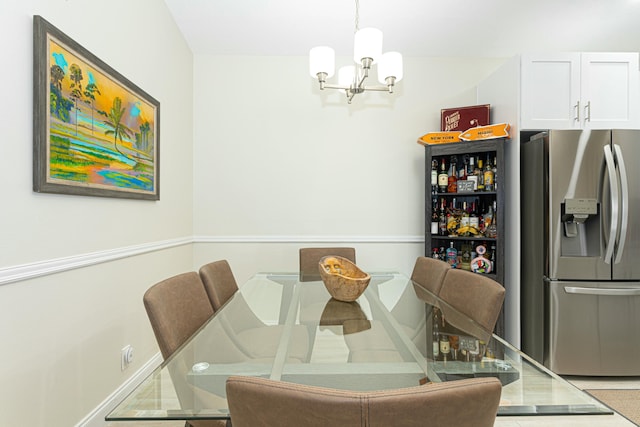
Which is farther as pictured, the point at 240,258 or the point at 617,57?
the point at 240,258

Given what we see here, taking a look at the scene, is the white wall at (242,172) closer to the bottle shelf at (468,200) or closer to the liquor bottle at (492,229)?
the bottle shelf at (468,200)

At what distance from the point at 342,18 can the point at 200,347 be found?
256 centimetres

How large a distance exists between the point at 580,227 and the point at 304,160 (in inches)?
88.2

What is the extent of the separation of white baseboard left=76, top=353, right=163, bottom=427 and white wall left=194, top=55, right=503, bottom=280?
1.17m

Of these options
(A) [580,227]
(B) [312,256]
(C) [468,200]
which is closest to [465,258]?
(C) [468,200]

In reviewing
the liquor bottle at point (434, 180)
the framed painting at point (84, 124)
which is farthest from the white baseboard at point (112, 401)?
the liquor bottle at point (434, 180)

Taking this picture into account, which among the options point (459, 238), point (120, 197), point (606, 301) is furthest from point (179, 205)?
point (606, 301)

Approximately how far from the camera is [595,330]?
252 centimetres

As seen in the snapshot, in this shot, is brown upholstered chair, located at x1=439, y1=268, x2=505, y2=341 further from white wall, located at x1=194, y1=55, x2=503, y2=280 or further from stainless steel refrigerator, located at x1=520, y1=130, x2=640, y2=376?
white wall, located at x1=194, y1=55, x2=503, y2=280

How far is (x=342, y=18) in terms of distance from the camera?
277 cm

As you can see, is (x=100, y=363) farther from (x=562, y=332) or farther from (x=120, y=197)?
(x=562, y=332)

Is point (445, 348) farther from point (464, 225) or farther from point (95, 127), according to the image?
point (464, 225)

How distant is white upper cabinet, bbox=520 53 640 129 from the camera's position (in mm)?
2662

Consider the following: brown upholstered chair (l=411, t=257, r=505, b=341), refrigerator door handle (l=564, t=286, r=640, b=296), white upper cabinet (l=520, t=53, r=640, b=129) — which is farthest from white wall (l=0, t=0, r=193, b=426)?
refrigerator door handle (l=564, t=286, r=640, b=296)
